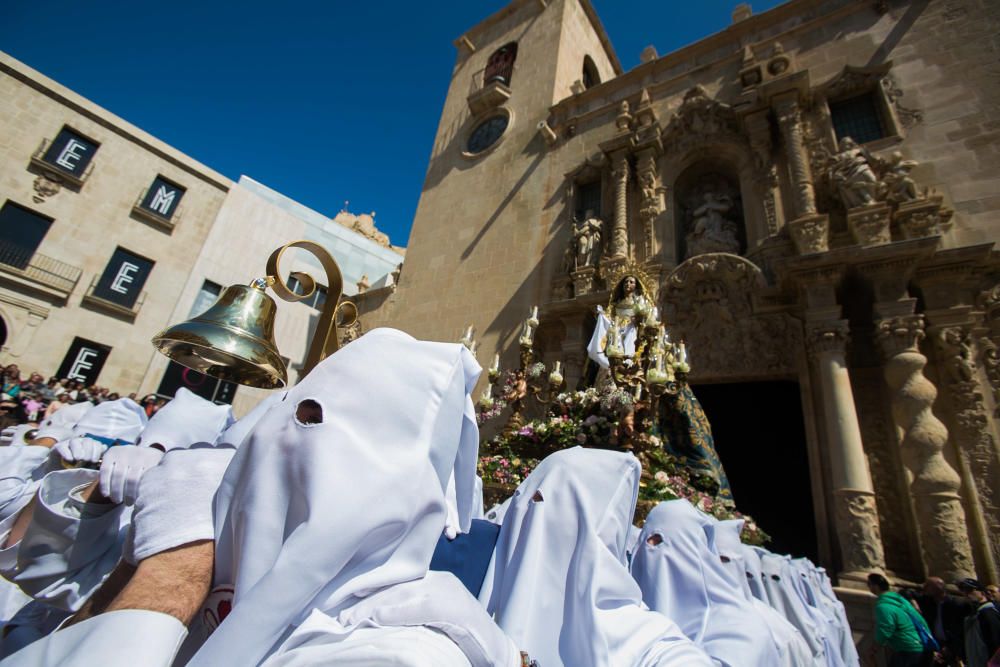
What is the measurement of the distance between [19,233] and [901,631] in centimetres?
2245

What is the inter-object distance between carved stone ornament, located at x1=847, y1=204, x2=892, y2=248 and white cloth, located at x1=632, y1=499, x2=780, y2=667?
248 inches

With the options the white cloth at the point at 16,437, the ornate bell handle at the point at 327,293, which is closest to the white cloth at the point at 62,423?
the white cloth at the point at 16,437

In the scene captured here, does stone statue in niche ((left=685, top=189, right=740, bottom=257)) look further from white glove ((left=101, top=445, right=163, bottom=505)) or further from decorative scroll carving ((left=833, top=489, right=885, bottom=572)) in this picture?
white glove ((left=101, top=445, right=163, bottom=505))

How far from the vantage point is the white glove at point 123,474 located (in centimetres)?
155

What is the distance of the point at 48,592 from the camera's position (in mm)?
1746

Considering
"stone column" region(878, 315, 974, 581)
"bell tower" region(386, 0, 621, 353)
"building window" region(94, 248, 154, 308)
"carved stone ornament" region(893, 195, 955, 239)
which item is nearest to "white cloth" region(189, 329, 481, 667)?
"stone column" region(878, 315, 974, 581)

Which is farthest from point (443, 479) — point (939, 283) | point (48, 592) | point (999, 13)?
point (999, 13)

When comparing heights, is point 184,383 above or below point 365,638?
above

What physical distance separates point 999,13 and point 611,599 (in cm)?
1191

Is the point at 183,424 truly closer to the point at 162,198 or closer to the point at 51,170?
the point at 51,170

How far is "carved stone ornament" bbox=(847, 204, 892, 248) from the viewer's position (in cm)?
688

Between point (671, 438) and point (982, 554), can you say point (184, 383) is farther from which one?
point (982, 554)

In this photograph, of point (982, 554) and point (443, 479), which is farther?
point (982, 554)

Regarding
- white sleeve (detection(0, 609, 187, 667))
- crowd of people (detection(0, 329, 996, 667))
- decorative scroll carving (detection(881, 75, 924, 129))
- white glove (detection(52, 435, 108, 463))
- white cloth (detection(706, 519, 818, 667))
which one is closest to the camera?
white sleeve (detection(0, 609, 187, 667))
